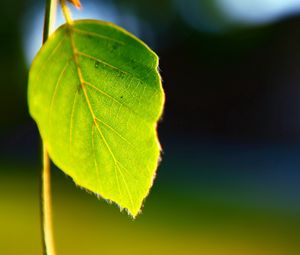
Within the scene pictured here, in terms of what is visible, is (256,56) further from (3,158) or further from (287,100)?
(3,158)

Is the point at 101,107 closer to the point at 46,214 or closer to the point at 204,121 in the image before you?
the point at 46,214

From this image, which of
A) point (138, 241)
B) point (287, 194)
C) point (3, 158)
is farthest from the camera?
point (3, 158)

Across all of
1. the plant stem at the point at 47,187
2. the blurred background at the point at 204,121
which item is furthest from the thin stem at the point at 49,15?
the blurred background at the point at 204,121

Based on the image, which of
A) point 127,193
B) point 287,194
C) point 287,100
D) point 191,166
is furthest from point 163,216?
point 127,193

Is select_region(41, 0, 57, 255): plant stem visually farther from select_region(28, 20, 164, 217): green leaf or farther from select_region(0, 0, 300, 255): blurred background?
select_region(0, 0, 300, 255): blurred background

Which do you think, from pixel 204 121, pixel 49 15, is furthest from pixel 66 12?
pixel 204 121

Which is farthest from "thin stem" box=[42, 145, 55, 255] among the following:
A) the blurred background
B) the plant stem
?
the blurred background

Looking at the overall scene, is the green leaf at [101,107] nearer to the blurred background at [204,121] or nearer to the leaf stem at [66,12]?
the leaf stem at [66,12]
